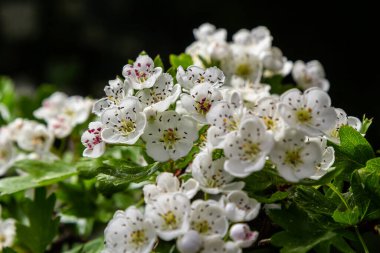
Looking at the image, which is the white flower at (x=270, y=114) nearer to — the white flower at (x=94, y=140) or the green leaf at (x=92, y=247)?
the white flower at (x=94, y=140)

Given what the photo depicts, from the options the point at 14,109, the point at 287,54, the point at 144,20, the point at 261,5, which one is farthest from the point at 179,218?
the point at 144,20

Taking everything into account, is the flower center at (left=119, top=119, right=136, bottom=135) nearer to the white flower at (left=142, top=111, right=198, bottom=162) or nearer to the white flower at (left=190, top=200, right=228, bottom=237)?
the white flower at (left=142, top=111, right=198, bottom=162)

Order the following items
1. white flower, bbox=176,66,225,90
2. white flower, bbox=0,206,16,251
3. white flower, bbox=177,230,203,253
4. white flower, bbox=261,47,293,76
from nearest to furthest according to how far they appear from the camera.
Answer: white flower, bbox=177,230,203,253 → white flower, bbox=176,66,225,90 → white flower, bbox=0,206,16,251 → white flower, bbox=261,47,293,76

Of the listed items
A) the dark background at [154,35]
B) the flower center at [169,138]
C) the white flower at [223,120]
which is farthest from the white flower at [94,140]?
the dark background at [154,35]

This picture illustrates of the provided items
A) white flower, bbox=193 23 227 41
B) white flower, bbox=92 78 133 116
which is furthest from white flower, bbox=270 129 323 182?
white flower, bbox=193 23 227 41

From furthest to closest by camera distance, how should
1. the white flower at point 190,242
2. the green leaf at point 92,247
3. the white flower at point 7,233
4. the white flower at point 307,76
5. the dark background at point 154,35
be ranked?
the dark background at point 154,35 → the white flower at point 307,76 → the white flower at point 7,233 → the green leaf at point 92,247 → the white flower at point 190,242

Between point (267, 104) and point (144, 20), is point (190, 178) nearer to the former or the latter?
point (267, 104)
